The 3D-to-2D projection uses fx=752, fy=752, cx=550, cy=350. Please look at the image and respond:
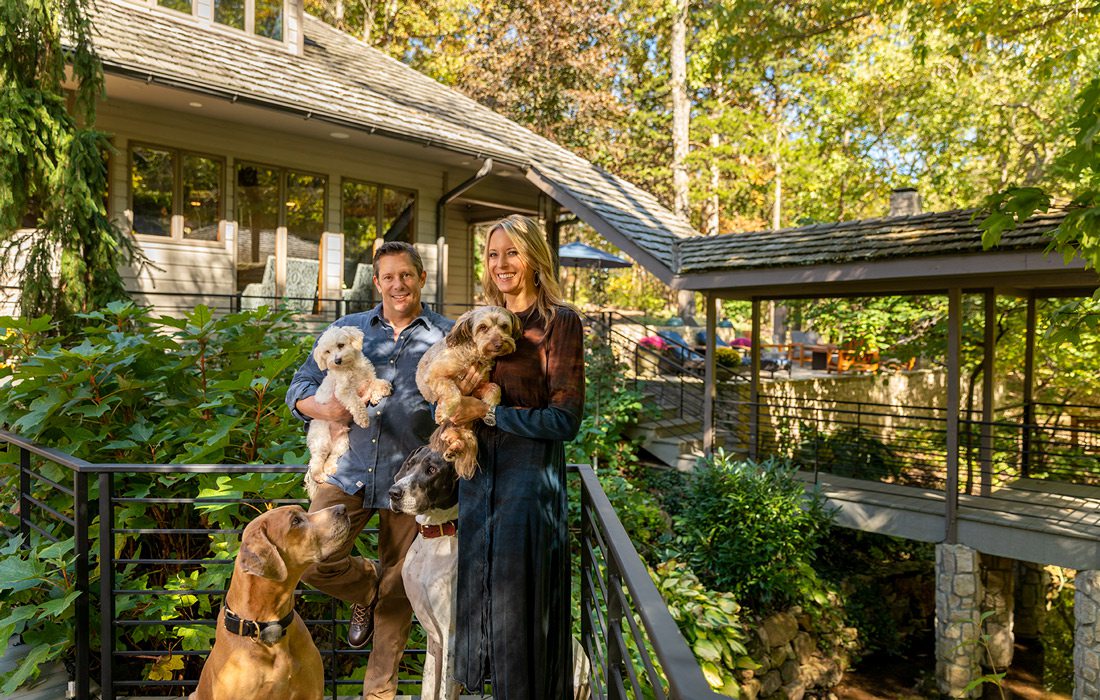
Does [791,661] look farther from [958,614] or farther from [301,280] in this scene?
[301,280]

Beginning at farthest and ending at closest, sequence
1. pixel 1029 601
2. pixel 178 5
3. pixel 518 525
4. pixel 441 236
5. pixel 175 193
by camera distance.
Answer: pixel 441 236 → pixel 1029 601 → pixel 178 5 → pixel 175 193 → pixel 518 525

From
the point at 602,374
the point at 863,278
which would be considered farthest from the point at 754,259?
the point at 602,374

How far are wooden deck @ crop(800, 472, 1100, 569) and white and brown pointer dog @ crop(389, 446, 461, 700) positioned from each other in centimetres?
775

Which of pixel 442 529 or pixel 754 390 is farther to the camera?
pixel 754 390

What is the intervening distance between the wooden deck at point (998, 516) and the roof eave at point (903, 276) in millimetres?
2501

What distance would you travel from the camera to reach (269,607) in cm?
217

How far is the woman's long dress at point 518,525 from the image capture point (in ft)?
7.02

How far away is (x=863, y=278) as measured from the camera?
28.6 feet

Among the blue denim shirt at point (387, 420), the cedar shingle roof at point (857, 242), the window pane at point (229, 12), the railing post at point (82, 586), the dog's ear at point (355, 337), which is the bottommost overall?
the railing post at point (82, 586)

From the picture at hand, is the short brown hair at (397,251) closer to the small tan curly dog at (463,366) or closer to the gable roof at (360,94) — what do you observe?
the small tan curly dog at (463,366)

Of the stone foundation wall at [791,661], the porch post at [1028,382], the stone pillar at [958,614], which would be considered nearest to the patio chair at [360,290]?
the stone foundation wall at [791,661]

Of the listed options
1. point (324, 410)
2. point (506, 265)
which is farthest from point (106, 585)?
point (506, 265)

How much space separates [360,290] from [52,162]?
564cm

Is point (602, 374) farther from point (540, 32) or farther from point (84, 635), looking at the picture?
point (540, 32)
